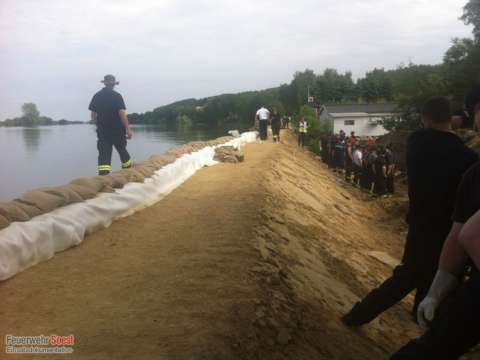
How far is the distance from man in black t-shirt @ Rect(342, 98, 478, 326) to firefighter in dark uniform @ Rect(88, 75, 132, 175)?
17.8 ft

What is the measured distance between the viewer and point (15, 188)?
1225cm

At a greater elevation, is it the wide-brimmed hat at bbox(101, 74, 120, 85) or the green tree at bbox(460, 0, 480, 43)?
the green tree at bbox(460, 0, 480, 43)

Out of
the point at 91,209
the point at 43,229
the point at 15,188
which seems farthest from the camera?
the point at 15,188

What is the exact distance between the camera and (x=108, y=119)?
7137mm

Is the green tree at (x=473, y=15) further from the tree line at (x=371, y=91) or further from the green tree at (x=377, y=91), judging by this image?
the green tree at (x=377, y=91)

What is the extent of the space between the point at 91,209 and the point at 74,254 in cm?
85

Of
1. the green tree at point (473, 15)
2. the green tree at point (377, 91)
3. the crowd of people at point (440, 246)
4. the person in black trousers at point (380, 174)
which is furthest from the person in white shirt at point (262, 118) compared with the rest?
the green tree at point (377, 91)

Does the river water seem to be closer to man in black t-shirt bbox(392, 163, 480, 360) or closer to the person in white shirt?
the person in white shirt

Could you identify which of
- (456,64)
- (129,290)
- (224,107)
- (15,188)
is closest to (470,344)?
(129,290)

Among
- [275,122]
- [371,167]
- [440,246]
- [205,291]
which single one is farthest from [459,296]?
[275,122]

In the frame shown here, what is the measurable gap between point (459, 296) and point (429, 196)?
4.45 feet

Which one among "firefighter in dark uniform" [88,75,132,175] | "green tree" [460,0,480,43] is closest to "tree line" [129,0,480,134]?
"green tree" [460,0,480,43]

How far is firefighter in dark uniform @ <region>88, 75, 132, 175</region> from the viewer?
280 inches

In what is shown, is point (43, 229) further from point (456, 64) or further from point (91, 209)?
point (456, 64)
